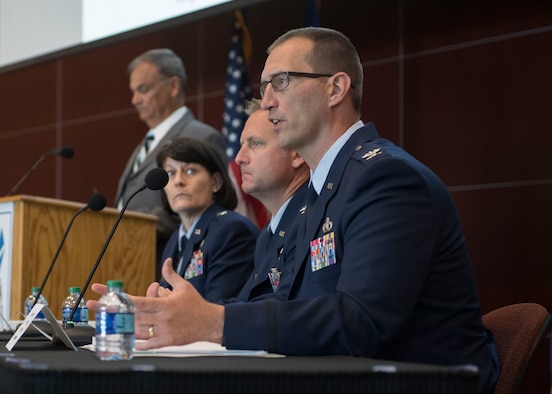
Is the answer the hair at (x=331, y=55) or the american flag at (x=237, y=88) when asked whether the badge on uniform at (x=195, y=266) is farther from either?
the hair at (x=331, y=55)

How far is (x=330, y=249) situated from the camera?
2.13 metres

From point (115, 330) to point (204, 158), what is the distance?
2673 millimetres

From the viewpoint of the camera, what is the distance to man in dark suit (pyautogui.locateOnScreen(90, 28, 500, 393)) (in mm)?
1807

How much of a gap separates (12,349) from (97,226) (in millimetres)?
2594

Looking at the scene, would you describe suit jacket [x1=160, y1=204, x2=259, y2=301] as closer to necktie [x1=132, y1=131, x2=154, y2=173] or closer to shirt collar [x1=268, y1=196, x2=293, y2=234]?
shirt collar [x1=268, y1=196, x2=293, y2=234]

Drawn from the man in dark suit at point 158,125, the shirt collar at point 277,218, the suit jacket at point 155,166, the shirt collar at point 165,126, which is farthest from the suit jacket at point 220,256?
the shirt collar at point 165,126

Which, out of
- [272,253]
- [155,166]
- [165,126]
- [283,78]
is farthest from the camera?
[165,126]

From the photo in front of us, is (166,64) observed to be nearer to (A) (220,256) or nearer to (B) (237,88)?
(B) (237,88)

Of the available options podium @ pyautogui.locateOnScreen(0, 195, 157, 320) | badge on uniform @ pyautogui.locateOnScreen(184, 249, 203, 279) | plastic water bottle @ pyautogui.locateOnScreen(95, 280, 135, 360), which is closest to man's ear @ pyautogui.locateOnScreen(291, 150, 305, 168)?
badge on uniform @ pyautogui.locateOnScreen(184, 249, 203, 279)

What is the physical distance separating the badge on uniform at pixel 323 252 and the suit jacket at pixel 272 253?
19.7 inches

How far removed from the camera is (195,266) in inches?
157

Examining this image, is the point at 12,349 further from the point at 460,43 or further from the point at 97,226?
the point at 460,43

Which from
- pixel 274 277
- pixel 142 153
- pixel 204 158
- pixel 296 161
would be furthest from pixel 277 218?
pixel 142 153

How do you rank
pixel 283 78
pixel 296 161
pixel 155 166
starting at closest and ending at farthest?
pixel 283 78, pixel 296 161, pixel 155 166
